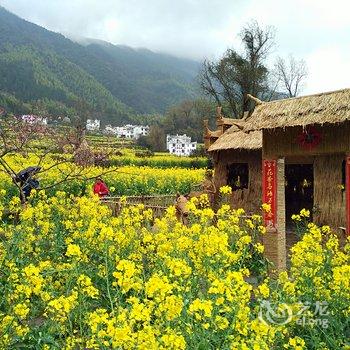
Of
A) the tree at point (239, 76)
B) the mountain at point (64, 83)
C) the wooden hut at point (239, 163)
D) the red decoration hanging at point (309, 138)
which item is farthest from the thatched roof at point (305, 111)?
the mountain at point (64, 83)

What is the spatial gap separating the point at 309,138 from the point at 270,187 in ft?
4.48

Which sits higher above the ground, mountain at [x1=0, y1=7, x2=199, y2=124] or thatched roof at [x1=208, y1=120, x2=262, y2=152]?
mountain at [x1=0, y1=7, x2=199, y2=124]

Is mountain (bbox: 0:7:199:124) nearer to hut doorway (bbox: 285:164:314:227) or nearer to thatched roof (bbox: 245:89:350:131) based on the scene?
hut doorway (bbox: 285:164:314:227)

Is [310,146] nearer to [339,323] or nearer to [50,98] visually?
[339,323]

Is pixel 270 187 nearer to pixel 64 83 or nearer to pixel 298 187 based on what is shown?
pixel 298 187

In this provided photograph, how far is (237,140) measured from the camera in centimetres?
1625

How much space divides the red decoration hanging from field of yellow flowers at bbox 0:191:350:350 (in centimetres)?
359

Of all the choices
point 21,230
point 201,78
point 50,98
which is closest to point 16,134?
point 21,230

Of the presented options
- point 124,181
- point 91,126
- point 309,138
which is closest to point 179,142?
point 124,181

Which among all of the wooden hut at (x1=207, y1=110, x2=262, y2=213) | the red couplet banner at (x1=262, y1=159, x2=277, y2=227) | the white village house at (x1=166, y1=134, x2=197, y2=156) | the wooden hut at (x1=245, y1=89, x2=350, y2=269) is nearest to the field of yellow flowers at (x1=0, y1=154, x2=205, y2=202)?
the wooden hut at (x1=207, y1=110, x2=262, y2=213)

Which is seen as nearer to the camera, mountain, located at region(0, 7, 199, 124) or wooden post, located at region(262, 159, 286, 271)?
wooden post, located at region(262, 159, 286, 271)

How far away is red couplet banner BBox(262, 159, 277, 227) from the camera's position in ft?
36.5

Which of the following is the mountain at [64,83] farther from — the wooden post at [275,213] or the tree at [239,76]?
the wooden post at [275,213]

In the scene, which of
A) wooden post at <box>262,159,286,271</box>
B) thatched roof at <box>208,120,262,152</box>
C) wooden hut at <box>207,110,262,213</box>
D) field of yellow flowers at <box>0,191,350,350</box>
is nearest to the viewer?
field of yellow flowers at <box>0,191,350,350</box>
